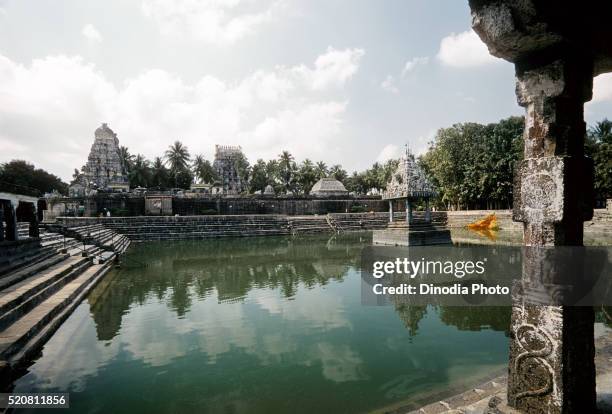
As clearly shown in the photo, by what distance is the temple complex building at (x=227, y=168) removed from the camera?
167ft

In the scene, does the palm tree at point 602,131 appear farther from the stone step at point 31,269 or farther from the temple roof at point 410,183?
the stone step at point 31,269

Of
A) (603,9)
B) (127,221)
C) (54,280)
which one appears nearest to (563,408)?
(603,9)

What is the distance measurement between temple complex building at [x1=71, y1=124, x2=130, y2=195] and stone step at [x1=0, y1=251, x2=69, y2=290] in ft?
100

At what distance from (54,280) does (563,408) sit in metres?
10.8

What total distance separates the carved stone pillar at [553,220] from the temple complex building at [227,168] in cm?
4930

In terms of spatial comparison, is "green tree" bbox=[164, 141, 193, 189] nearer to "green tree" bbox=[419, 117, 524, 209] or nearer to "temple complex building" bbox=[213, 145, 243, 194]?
"temple complex building" bbox=[213, 145, 243, 194]

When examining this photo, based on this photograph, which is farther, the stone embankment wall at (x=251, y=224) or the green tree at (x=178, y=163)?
the green tree at (x=178, y=163)

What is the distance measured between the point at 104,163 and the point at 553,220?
47.3 m

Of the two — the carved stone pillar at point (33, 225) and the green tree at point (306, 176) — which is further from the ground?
the green tree at point (306, 176)

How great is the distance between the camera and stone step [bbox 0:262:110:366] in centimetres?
526

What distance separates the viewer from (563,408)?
2281 millimetres

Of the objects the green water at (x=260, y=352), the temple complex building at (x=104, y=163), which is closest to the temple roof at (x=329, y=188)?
Result: the temple complex building at (x=104, y=163)

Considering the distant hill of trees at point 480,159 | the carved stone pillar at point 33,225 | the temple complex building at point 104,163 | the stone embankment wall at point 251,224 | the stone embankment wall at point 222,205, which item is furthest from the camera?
the temple complex building at point 104,163

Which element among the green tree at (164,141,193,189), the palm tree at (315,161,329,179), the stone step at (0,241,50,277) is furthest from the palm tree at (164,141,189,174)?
the stone step at (0,241,50,277)
